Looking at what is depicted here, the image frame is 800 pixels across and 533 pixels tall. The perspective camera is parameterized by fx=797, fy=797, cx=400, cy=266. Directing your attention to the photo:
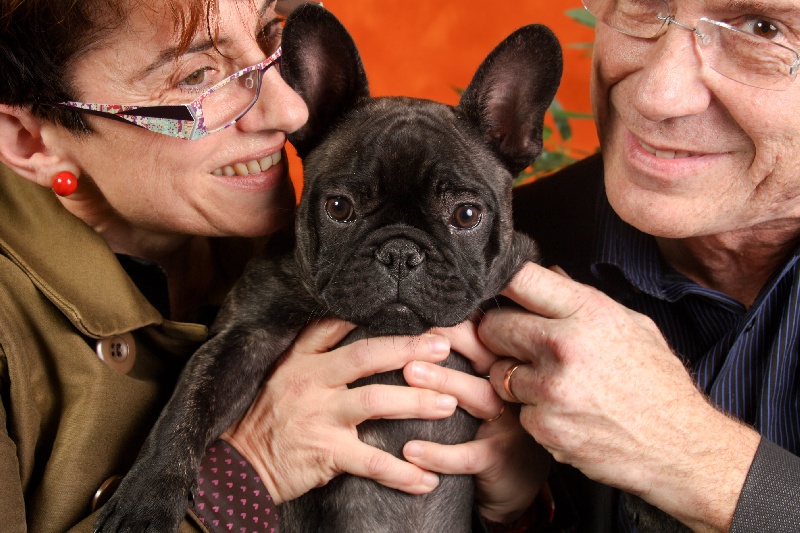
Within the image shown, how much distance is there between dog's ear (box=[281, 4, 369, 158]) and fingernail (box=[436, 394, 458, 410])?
0.50 meters

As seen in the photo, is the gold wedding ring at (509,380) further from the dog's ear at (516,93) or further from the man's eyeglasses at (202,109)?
the man's eyeglasses at (202,109)

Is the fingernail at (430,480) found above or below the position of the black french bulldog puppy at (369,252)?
below

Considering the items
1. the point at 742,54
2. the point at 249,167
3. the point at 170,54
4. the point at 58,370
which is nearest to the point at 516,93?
the point at 742,54

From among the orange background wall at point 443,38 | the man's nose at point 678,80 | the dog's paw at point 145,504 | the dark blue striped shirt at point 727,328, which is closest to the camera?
the dog's paw at point 145,504

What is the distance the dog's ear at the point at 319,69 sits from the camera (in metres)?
1.34

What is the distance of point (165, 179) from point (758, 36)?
3.07 ft

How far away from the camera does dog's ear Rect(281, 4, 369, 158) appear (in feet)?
4.39

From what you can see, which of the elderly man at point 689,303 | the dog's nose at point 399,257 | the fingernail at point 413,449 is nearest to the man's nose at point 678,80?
the elderly man at point 689,303

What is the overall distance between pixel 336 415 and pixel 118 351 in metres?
0.36

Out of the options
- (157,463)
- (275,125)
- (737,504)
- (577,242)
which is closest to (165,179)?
(275,125)

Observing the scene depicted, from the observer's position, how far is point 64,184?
1.25 metres

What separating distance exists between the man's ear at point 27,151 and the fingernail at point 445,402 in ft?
2.30

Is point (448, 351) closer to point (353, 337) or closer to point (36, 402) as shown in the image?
point (353, 337)

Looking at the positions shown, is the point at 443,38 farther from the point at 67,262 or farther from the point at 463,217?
the point at 67,262
